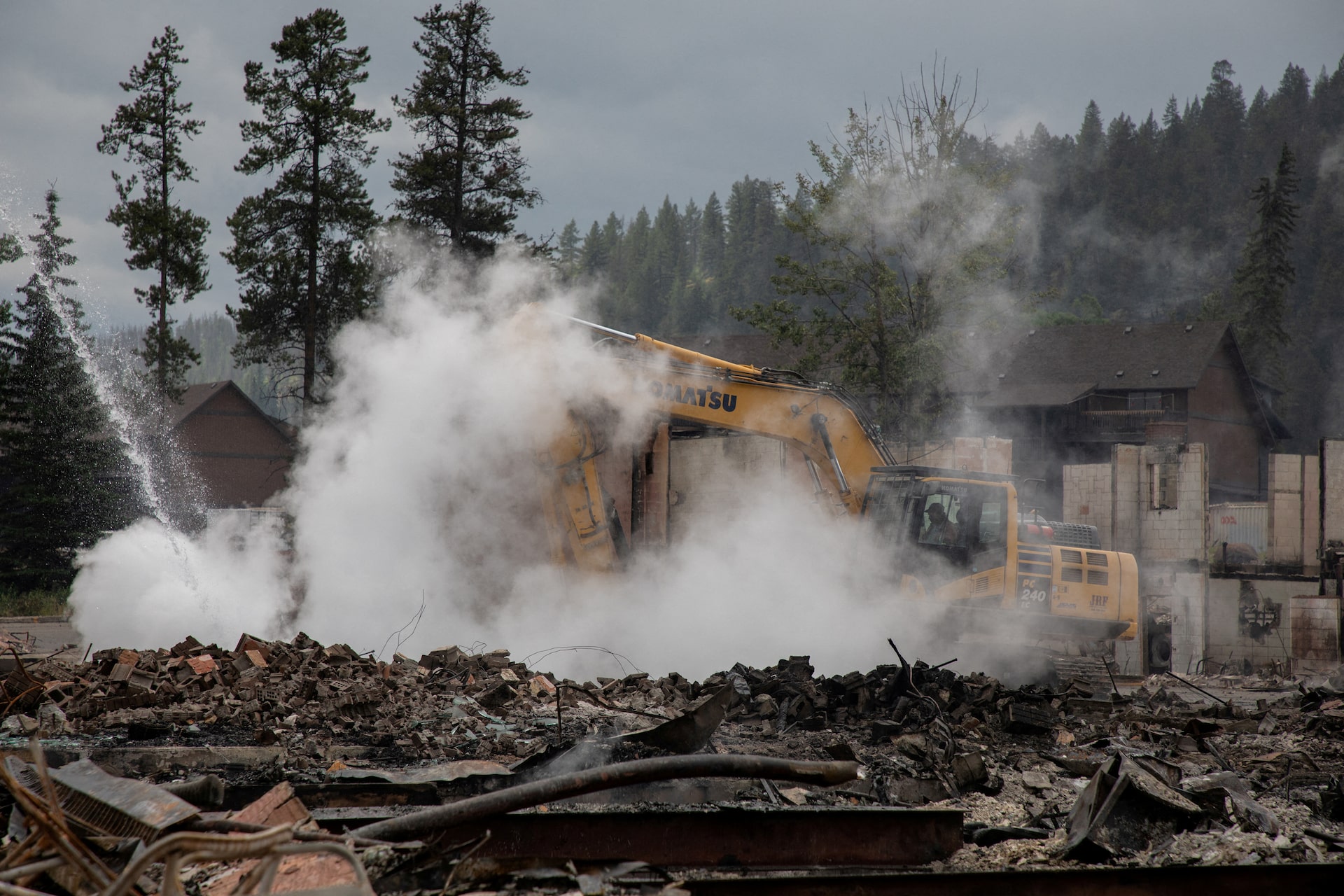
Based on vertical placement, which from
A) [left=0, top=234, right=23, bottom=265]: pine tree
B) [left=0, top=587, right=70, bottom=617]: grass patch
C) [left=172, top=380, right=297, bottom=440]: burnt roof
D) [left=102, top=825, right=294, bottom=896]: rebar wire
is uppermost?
[left=0, top=234, right=23, bottom=265]: pine tree

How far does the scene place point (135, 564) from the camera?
451 inches

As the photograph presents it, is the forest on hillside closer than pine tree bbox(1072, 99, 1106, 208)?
Yes

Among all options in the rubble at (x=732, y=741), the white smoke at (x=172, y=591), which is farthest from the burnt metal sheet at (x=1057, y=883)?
the white smoke at (x=172, y=591)

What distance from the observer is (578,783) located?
374 cm

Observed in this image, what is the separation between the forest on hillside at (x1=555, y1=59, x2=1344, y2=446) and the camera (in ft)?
204

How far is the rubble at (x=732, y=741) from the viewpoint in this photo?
4.92m

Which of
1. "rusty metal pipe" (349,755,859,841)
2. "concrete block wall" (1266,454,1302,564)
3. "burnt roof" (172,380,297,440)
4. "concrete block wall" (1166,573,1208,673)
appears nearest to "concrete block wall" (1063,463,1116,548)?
"concrete block wall" (1166,573,1208,673)

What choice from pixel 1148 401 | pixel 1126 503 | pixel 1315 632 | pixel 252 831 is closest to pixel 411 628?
pixel 252 831

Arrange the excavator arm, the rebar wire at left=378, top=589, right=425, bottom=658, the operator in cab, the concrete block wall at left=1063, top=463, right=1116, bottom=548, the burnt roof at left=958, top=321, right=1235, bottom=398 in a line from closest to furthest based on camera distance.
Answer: the excavator arm < the operator in cab < the rebar wire at left=378, top=589, right=425, bottom=658 < the concrete block wall at left=1063, top=463, right=1116, bottom=548 < the burnt roof at left=958, top=321, right=1235, bottom=398

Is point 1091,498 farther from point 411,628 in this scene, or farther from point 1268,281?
point 1268,281

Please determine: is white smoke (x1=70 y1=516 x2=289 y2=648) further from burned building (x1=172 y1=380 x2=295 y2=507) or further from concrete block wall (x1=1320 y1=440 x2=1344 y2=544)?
burned building (x1=172 y1=380 x2=295 y2=507)

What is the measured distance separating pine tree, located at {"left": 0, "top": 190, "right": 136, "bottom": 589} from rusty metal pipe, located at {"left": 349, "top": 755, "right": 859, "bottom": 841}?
23.0 metres

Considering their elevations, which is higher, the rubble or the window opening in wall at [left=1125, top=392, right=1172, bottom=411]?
the window opening in wall at [left=1125, top=392, right=1172, bottom=411]

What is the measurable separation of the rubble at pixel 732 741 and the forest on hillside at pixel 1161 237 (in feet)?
159
